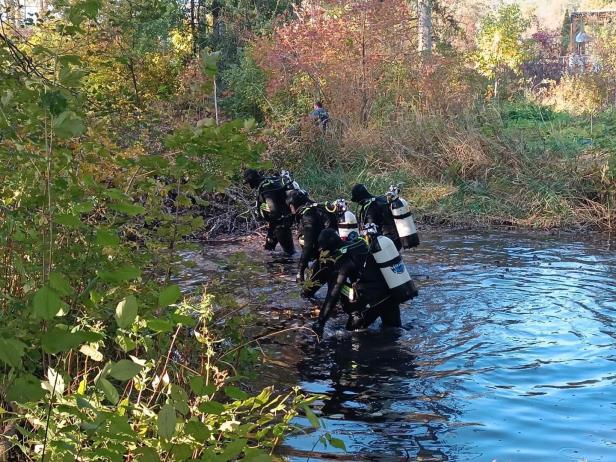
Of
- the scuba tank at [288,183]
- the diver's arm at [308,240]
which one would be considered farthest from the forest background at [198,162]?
the diver's arm at [308,240]

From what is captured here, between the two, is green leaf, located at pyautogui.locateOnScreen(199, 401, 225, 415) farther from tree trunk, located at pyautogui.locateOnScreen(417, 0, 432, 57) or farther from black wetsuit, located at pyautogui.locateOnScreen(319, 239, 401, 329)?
tree trunk, located at pyautogui.locateOnScreen(417, 0, 432, 57)

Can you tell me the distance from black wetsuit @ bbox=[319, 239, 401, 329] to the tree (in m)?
18.5

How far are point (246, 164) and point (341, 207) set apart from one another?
518 centimetres

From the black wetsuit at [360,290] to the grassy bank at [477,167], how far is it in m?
6.42

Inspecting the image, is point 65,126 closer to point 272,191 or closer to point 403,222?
point 403,222

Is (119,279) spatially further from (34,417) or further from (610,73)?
(610,73)

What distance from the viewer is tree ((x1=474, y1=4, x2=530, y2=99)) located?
975 inches

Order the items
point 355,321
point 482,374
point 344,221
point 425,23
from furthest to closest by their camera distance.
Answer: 1. point 425,23
2. point 344,221
3. point 355,321
4. point 482,374

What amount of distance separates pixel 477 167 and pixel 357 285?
8127 mm


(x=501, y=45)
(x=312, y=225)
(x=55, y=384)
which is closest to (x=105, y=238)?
(x=55, y=384)

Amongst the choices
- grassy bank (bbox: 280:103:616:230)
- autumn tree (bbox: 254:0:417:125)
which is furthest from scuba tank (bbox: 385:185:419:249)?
autumn tree (bbox: 254:0:417:125)

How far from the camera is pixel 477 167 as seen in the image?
14500 mm

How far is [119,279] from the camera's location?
246 centimetres

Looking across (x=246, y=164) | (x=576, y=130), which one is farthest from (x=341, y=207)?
(x=576, y=130)
